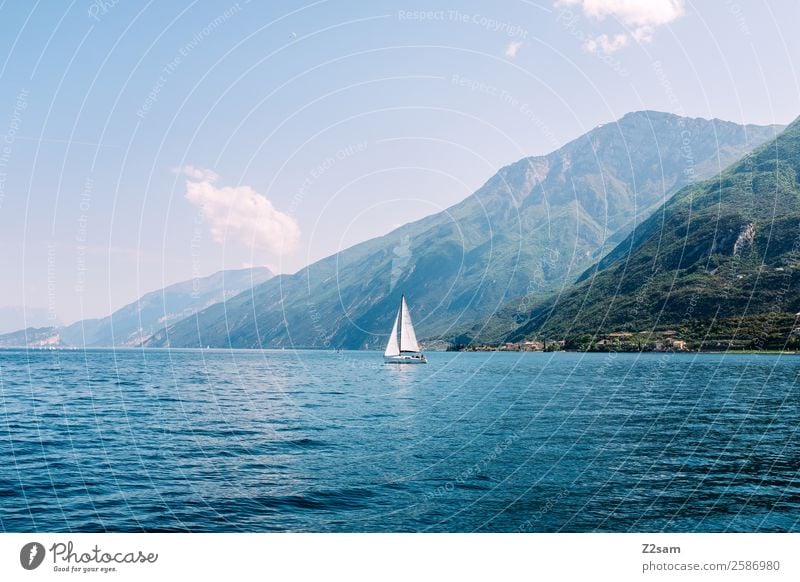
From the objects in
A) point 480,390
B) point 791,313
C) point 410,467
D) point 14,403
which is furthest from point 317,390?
point 791,313

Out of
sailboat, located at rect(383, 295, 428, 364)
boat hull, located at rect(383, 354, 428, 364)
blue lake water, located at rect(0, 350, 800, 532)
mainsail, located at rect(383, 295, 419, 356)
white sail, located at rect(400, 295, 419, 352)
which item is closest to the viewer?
blue lake water, located at rect(0, 350, 800, 532)

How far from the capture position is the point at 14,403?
68.8 meters

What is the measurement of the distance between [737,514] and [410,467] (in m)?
16.7

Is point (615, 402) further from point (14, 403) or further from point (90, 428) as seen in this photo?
point (14, 403)

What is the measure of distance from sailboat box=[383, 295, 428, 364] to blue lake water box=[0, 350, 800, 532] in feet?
328

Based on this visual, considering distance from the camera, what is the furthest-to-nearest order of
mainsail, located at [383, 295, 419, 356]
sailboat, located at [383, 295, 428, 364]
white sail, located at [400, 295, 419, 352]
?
sailboat, located at [383, 295, 428, 364], white sail, located at [400, 295, 419, 352], mainsail, located at [383, 295, 419, 356]

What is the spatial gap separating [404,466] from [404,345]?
450ft

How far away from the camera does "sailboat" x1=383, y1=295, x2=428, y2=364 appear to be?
168 meters

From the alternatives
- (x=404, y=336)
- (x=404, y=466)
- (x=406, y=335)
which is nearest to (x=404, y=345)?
(x=404, y=336)

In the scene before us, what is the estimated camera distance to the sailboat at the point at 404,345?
16838 centimetres

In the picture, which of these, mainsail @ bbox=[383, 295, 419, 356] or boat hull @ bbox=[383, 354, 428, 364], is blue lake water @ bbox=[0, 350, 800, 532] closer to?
mainsail @ bbox=[383, 295, 419, 356]

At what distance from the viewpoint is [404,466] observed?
3434cm

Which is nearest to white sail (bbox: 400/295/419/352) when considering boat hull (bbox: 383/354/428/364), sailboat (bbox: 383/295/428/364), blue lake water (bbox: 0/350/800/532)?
sailboat (bbox: 383/295/428/364)

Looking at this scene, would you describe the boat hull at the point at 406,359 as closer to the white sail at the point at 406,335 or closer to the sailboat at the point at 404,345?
the sailboat at the point at 404,345
